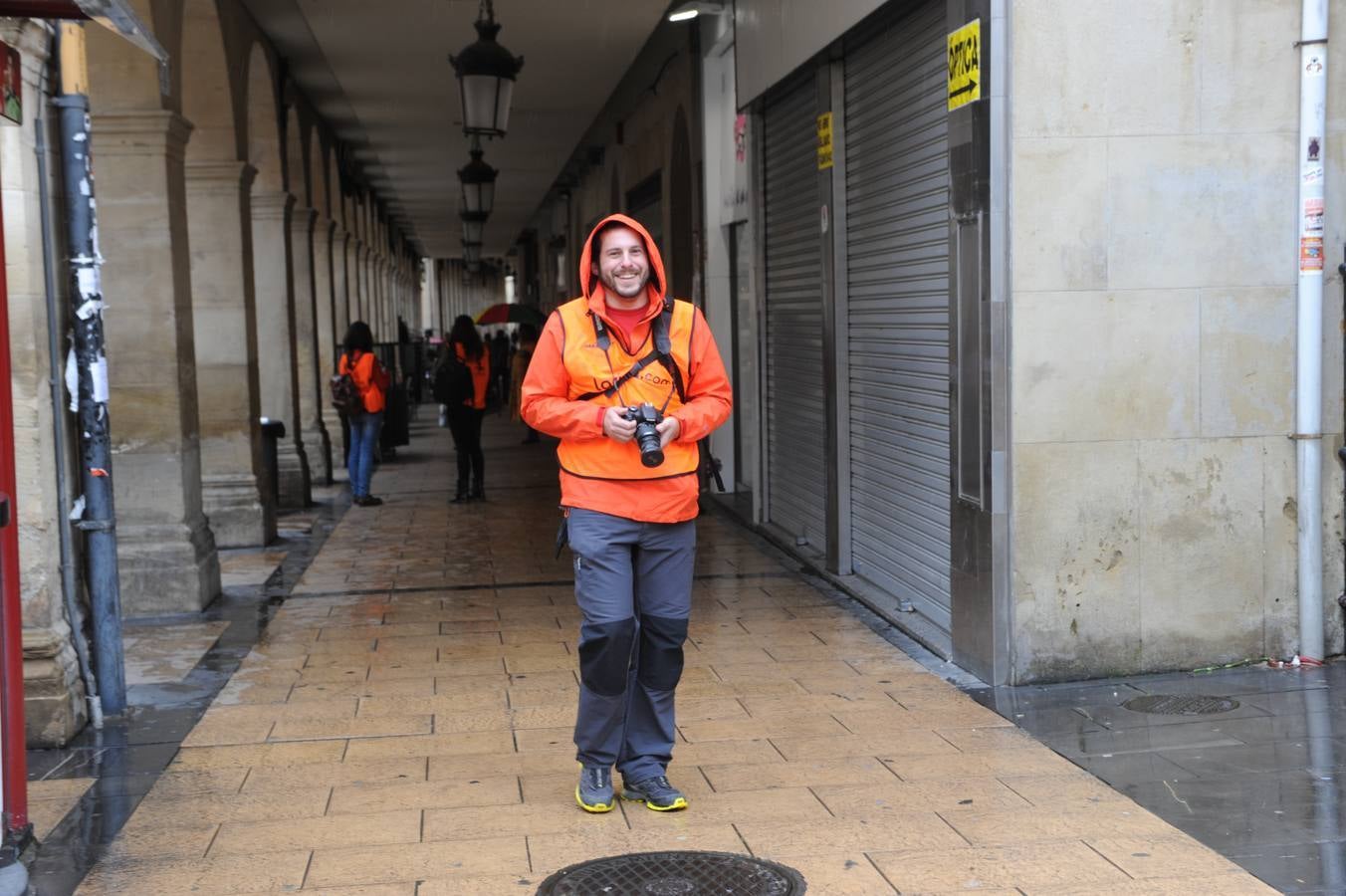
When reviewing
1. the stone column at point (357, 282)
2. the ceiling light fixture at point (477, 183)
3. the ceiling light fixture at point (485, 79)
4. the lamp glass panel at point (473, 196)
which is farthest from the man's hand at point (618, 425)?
the stone column at point (357, 282)

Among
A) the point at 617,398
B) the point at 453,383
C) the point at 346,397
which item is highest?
the point at 617,398

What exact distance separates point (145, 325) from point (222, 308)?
2.71 meters

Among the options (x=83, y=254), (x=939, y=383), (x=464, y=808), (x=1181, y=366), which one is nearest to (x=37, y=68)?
(x=83, y=254)

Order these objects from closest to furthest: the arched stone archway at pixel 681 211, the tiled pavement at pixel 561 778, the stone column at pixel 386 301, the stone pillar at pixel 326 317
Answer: the tiled pavement at pixel 561 778 < the arched stone archway at pixel 681 211 < the stone pillar at pixel 326 317 < the stone column at pixel 386 301

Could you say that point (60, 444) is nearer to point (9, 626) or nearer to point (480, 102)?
point (9, 626)

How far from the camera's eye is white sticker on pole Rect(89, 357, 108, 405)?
241 inches

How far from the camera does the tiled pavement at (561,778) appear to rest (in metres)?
4.31

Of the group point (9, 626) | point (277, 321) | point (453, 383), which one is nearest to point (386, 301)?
Result: point (277, 321)

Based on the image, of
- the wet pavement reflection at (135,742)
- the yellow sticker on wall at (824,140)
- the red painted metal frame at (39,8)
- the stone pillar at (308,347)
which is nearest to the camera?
the red painted metal frame at (39,8)

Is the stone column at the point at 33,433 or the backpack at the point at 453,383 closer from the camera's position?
the stone column at the point at 33,433

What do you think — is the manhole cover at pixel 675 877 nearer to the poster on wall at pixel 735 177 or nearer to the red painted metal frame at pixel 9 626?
the red painted metal frame at pixel 9 626

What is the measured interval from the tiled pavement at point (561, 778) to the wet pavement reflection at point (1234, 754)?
120mm

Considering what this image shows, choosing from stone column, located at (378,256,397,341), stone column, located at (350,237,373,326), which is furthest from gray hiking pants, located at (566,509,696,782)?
stone column, located at (378,256,397,341)

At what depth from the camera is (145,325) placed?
8.80 metres
